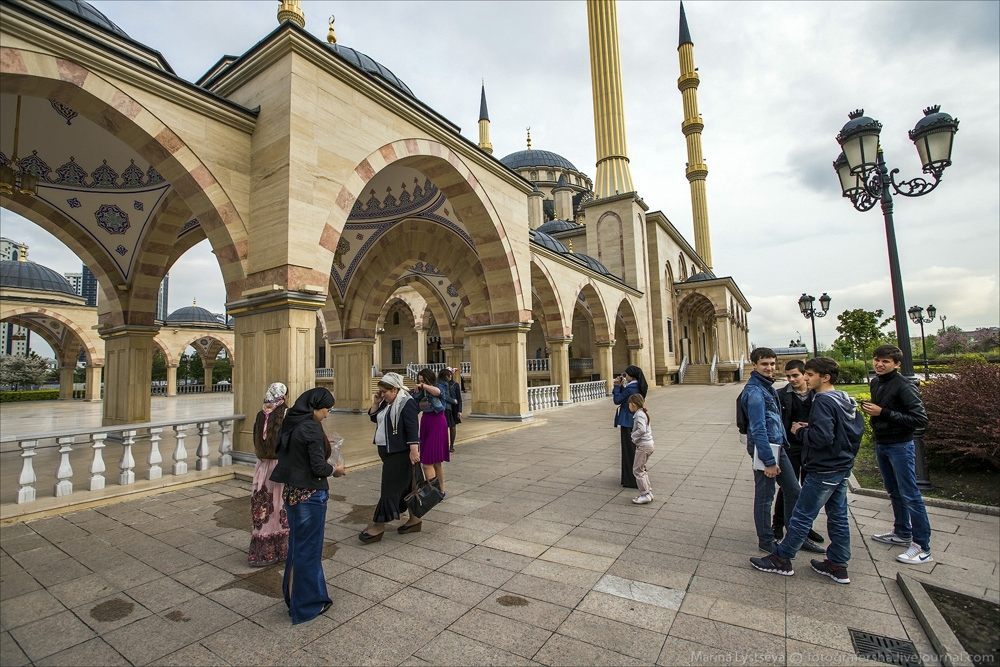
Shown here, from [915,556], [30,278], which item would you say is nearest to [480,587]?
[915,556]

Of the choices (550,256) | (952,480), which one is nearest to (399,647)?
(952,480)

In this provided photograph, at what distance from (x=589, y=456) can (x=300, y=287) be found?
456 cm

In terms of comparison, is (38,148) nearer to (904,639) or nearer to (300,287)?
(300,287)

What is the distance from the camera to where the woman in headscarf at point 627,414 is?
15.9ft

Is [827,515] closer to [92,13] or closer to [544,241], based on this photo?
[92,13]

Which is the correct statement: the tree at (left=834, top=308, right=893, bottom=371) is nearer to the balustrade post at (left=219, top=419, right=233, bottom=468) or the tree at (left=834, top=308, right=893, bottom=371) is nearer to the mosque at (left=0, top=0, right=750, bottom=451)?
the mosque at (left=0, top=0, right=750, bottom=451)

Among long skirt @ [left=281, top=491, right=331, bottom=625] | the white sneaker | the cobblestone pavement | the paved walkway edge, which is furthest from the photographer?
the white sneaker

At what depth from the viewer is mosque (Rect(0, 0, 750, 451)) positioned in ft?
16.8

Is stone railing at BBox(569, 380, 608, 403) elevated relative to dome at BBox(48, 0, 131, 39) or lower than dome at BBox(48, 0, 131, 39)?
lower

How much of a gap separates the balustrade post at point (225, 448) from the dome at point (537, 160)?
33029 millimetres

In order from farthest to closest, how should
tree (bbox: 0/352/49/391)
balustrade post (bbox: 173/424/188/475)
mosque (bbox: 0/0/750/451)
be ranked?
1. tree (bbox: 0/352/49/391)
2. balustrade post (bbox: 173/424/188/475)
3. mosque (bbox: 0/0/750/451)

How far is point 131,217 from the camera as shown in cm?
783

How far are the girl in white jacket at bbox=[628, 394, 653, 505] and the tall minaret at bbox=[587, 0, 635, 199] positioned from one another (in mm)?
22056

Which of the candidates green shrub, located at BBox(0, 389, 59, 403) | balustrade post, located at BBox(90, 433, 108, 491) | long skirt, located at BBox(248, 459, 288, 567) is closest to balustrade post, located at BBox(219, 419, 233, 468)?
balustrade post, located at BBox(90, 433, 108, 491)
